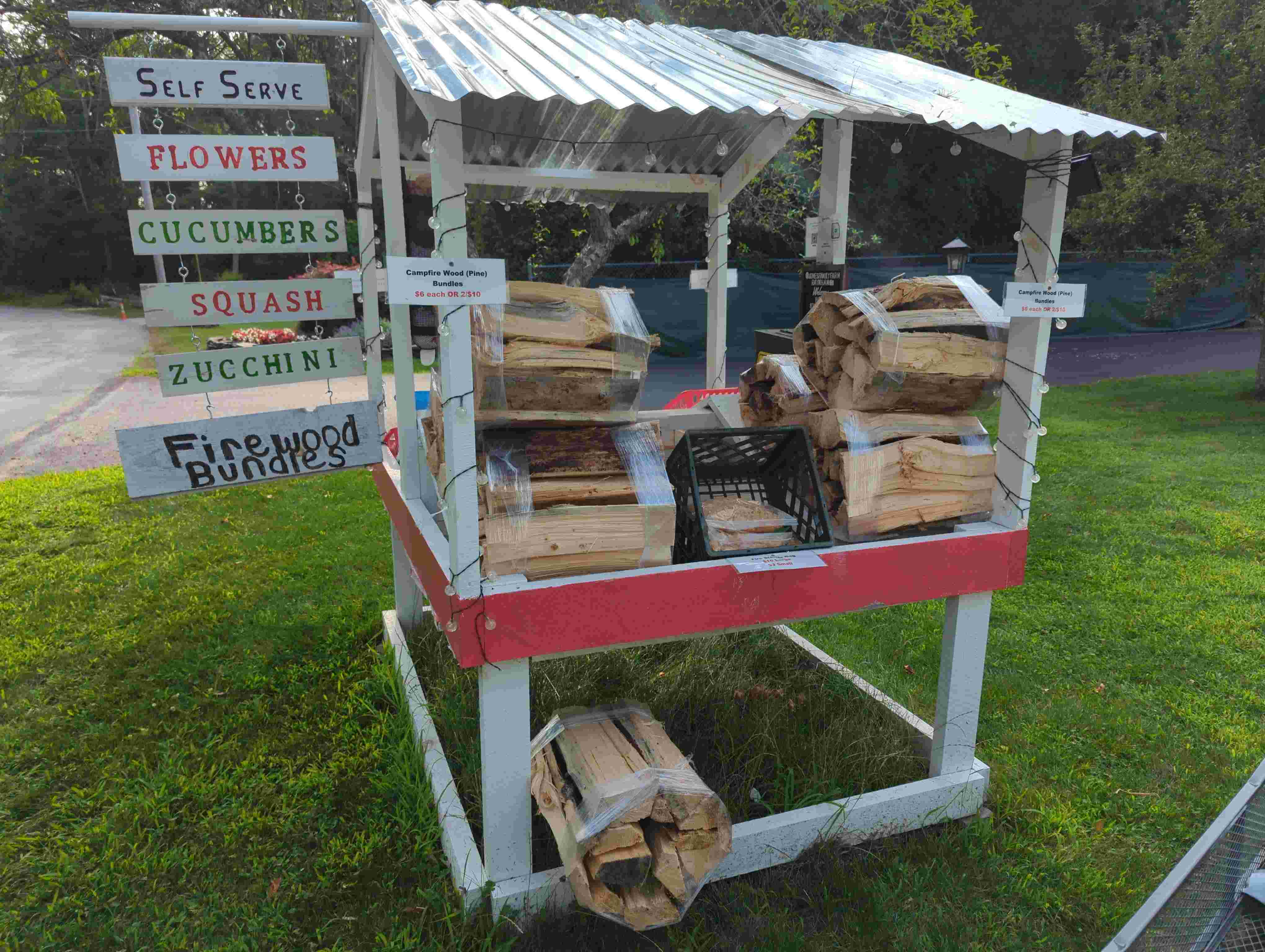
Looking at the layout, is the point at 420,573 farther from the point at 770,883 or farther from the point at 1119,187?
the point at 1119,187

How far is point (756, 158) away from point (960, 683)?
254cm

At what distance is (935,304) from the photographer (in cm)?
291

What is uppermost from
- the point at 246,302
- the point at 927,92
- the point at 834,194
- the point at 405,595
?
the point at 927,92

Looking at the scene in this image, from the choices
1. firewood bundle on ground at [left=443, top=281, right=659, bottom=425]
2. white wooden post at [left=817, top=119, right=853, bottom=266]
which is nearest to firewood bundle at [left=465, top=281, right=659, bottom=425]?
firewood bundle on ground at [left=443, top=281, right=659, bottom=425]

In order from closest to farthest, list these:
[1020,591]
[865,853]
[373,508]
A: [865,853] < [1020,591] < [373,508]

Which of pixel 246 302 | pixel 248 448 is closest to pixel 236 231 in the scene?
pixel 246 302

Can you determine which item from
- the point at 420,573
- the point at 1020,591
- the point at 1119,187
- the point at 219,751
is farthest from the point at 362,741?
the point at 1119,187

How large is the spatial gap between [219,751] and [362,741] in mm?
574

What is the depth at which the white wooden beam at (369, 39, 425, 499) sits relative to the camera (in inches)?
114

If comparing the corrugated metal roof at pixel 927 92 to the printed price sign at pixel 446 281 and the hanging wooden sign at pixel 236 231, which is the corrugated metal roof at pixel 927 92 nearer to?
the printed price sign at pixel 446 281

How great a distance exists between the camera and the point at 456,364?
2.23 meters

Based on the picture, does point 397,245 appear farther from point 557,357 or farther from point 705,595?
point 705,595

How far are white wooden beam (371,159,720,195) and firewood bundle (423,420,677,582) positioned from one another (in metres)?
1.84

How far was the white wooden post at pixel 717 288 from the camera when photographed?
4.48 m
